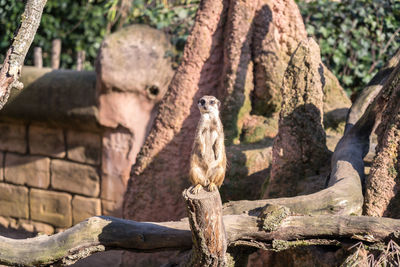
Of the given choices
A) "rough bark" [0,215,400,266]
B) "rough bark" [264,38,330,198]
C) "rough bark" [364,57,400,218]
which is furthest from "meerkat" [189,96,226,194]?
"rough bark" [264,38,330,198]

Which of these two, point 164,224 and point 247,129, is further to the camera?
point 247,129

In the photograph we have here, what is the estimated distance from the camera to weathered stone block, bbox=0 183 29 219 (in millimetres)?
8016

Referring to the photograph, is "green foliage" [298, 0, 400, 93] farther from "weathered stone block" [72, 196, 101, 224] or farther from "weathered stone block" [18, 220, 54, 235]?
"weathered stone block" [18, 220, 54, 235]

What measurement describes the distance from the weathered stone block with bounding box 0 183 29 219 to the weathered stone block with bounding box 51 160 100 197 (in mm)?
499

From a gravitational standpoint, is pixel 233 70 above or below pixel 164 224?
above

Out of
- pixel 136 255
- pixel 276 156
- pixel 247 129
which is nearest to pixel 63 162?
pixel 136 255

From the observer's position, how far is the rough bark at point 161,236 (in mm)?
3369

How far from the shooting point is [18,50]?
2.98 meters

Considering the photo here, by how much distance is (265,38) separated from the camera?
5.40m

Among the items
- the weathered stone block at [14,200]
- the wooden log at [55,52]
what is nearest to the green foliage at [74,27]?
the wooden log at [55,52]

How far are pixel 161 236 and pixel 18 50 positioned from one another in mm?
1304

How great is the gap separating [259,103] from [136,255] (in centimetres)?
175

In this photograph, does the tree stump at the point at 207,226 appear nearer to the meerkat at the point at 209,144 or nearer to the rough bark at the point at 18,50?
the meerkat at the point at 209,144

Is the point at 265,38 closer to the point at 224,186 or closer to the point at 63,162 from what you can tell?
the point at 224,186
